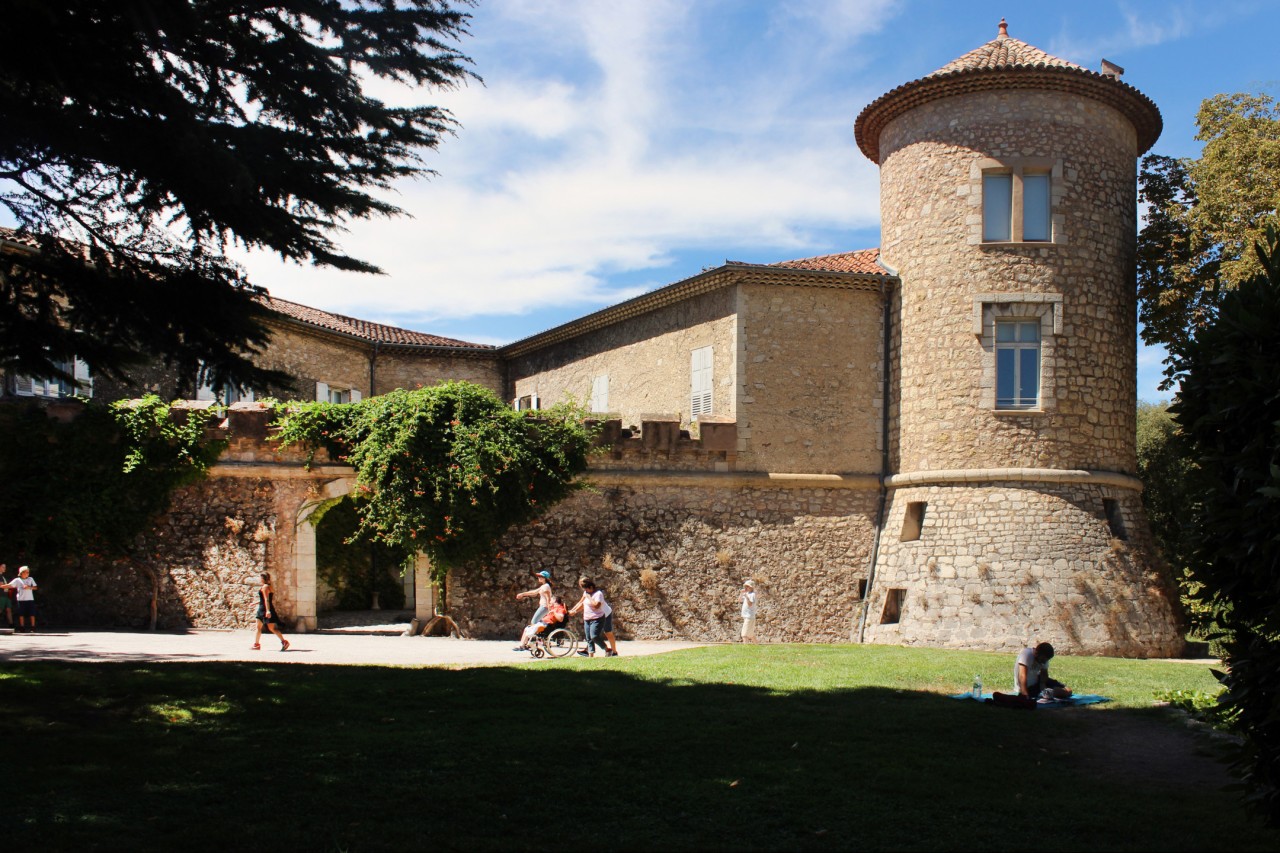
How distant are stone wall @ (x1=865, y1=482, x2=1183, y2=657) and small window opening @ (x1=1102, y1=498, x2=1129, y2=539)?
0.03m

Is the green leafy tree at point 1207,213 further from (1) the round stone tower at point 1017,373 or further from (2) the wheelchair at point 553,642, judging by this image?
(2) the wheelchair at point 553,642

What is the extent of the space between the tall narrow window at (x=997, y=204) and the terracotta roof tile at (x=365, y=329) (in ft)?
50.0

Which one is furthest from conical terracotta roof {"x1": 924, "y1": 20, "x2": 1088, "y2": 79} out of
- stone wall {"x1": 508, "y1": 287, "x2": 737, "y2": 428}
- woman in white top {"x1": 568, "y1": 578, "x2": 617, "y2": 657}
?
woman in white top {"x1": 568, "y1": 578, "x2": 617, "y2": 657}

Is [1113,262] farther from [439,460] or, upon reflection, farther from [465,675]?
[465,675]

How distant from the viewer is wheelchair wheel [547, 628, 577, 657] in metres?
17.3

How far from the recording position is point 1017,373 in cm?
2073

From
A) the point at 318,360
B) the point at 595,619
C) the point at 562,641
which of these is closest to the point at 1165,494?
the point at 595,619

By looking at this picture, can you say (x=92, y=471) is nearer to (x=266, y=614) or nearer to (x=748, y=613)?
(x=266, y=614)

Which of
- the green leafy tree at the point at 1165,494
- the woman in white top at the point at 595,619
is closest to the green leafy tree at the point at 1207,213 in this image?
the green leafy tree at the point at 1165,494

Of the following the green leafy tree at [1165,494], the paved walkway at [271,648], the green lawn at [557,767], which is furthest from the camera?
the green leafy tree at [1165,494]

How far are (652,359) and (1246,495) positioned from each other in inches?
700

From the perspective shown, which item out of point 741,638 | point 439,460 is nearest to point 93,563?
point 439,460

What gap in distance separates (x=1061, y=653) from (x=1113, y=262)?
24.3ft

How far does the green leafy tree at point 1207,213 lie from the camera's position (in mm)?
21719
